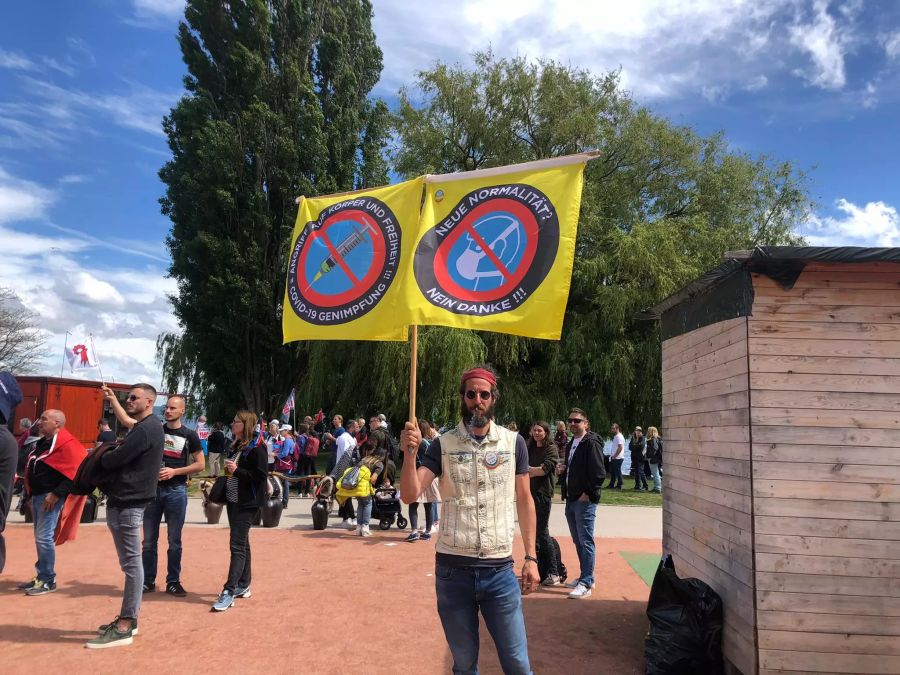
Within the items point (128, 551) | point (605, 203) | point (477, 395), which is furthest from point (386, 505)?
point (605, 203)

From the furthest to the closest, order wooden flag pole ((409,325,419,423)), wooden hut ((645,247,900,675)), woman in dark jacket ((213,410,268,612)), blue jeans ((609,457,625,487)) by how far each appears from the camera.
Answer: blue jeans ((609,457,625,487))
woman in dark jacket ((213,410,268,612))
wooden hut ((645,247,900,675))
wooden flag pole ((409,325,419,423))

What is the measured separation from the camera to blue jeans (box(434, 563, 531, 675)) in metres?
3.06

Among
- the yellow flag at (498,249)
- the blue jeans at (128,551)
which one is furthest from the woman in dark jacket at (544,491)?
the blue jeans at (128,551)

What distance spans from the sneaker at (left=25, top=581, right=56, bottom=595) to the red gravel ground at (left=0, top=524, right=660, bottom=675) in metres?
0.10

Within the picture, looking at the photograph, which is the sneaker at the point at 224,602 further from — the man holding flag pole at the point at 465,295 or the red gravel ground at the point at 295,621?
the man holding flag pole at the point at 465,295

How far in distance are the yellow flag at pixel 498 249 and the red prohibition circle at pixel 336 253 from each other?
39cm

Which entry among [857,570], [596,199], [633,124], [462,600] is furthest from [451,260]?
[633,124]

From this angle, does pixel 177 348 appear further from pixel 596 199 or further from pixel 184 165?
pixel 596 199

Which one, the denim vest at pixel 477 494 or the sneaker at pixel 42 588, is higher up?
the denim vest at pixel 477 494

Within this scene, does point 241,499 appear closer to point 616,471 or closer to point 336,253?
point 336,253

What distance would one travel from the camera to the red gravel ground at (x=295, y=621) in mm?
4820

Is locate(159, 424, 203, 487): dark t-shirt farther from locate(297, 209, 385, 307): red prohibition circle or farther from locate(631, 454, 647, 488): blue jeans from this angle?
locate(631, 454, 647, 488): blue jeans

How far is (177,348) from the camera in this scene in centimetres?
2808

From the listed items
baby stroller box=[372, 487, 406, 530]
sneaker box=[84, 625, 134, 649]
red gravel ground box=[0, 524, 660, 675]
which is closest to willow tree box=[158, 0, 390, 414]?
baby stroller box=[372, 487, 406, 530]
